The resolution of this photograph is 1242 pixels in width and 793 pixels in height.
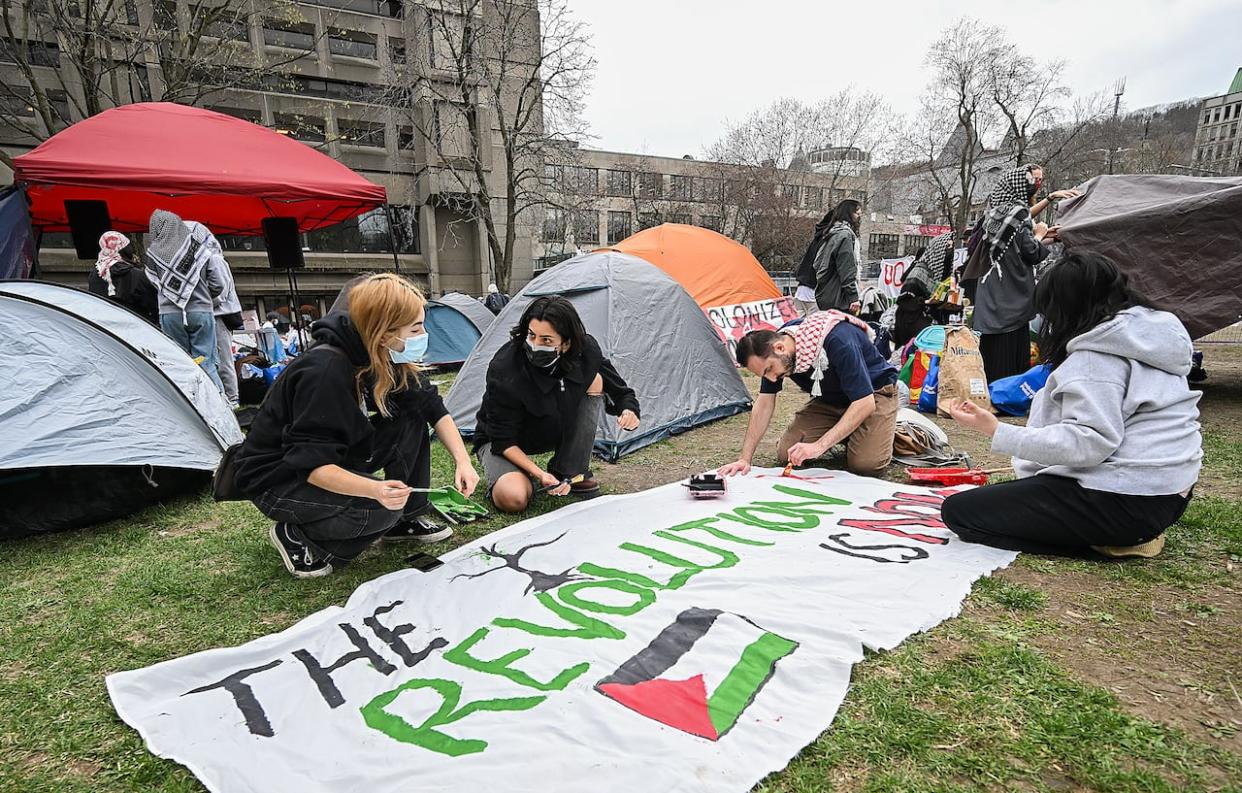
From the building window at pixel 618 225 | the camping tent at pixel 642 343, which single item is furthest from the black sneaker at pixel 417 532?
the building window at pixel 618 225

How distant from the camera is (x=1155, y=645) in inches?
69.9

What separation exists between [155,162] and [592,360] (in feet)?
15.3

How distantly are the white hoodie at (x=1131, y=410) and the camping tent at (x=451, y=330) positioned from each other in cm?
784

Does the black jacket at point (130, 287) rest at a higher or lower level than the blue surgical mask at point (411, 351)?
higher

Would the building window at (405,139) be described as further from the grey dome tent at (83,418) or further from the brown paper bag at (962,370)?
the brown paper bag at (962,370)

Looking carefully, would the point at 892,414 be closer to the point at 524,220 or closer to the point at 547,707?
the point at 547,707

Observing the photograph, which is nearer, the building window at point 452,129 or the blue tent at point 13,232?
the blue tent at point 13,232

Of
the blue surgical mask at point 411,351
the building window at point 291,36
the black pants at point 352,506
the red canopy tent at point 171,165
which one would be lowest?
the black pants at point 352,506

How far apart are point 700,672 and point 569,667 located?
379 mm

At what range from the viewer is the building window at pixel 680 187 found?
33.2 meters

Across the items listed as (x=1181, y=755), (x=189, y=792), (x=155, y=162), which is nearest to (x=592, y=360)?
(x=189, y=792)

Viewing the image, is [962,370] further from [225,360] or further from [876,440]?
[225,360]

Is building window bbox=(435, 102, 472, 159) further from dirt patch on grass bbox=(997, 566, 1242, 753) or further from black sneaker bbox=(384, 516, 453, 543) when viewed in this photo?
dirt patch on grass bbox=(997, 566, 1242, 753)

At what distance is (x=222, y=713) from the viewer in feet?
5.34
